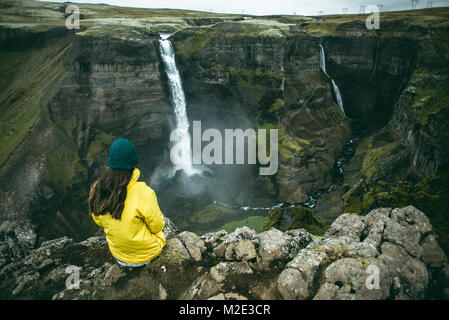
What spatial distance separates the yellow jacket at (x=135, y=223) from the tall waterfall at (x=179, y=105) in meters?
31.3

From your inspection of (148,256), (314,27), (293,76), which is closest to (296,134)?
(293,76)

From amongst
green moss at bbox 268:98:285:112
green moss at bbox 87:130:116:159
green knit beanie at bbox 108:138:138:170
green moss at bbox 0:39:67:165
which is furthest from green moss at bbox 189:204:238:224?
green knit beanie at bbox 108:138:138:170

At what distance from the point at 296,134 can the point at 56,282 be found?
33.1 m

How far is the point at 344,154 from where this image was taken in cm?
4069

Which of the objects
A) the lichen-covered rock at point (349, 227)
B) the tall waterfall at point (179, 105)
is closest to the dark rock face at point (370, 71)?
the tall waterfall at point (179, 105)

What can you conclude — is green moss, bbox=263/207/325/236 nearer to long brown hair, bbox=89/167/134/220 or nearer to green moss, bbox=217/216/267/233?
green moss, bbox=217/216/267/233

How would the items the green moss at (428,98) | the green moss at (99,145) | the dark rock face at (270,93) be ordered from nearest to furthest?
the green moss at (428,98) → the green moss at (99,145) → the dark rock face at (270,93)

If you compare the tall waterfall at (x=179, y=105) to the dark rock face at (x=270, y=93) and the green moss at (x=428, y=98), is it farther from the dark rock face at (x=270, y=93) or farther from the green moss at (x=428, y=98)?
the green moss at (x=428, y=98)

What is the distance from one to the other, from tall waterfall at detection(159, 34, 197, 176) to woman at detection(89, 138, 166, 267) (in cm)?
3188

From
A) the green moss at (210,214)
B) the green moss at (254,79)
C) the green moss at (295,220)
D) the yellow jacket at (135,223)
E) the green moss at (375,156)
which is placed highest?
the green moss at (254,79)

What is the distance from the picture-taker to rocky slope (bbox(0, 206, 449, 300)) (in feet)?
21.8

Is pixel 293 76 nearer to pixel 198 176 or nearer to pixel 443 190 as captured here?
pixel 198 176

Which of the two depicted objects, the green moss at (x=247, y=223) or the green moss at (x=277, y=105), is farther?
the green moss at (x=277, y=105)

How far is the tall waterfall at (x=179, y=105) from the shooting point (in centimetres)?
3703
